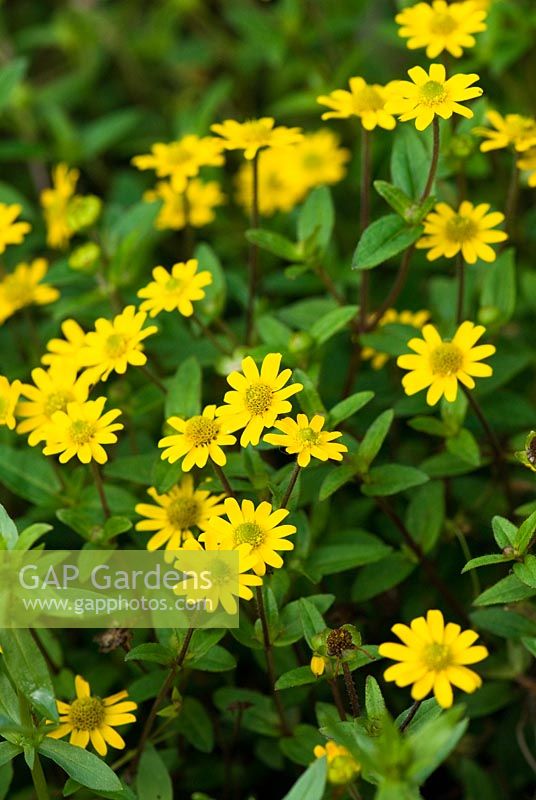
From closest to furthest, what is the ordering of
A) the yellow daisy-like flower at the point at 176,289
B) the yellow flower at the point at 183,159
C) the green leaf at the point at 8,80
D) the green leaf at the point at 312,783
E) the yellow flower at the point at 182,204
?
the green leaf at the point at 312,783
the yellow daisy-like flower at the point at 176,289
the yellow flower at the point at 183,159
the yellow flower at the point at 182,204
the green leaf at the point at 8,80

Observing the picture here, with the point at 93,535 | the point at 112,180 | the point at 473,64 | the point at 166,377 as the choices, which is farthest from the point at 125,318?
the point at 112,180

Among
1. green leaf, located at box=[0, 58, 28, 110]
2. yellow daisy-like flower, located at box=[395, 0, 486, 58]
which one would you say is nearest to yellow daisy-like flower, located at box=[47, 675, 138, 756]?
yellow daisy-like flower, located at box=[395, 0, 486, 58]

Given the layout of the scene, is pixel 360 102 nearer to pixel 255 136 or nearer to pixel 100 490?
pixel 255 136

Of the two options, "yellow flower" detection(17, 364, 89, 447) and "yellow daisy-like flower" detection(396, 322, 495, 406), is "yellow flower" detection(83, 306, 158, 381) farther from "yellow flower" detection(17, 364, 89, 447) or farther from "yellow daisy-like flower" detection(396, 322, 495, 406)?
"yellow daisy-like flower" detection(396, 322, 495, 406)

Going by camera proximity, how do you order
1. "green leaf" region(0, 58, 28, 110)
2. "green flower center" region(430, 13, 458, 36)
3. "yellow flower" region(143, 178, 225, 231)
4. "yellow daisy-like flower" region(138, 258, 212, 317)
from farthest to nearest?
"green leaf" region(0, 58, 28, 110) → "yellow flower" region(143, 178, 225, 231) → "green flower center" region(430, 13, 458, 36) → "yellow daisy-like flower" region(138, 258, 212, 317)

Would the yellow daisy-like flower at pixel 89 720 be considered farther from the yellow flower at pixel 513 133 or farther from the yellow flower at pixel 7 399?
the yellow flower at pixel 513 133

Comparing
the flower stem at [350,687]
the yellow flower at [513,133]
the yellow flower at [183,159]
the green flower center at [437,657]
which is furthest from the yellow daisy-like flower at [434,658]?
the yellow flower at [183,159]
